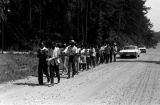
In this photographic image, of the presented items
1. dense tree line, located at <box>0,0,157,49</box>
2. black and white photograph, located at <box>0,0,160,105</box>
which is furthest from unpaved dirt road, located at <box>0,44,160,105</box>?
dense tree line, located at <box>0,0,157,49</box>

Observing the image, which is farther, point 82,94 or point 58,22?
point 58,22

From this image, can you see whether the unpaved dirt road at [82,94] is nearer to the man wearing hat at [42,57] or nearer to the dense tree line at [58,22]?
the man wearing hat at [42,57]

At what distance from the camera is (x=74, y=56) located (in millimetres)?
19375

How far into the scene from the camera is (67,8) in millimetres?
59312

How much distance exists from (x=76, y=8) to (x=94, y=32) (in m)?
5.22

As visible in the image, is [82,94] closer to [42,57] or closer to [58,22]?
[42,57]

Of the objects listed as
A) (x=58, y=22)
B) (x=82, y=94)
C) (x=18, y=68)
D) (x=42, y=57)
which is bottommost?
(x=82, y=94)

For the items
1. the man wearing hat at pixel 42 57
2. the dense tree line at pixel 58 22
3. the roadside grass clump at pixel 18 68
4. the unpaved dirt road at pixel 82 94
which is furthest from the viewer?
the dense tree line at pixel 58 22

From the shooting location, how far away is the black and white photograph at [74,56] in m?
13.3

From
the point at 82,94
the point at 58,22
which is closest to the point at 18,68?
the point at 82,94

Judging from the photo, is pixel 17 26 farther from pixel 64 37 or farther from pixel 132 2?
pixel 132 2

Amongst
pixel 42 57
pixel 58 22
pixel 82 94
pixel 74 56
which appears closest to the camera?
pixel 82 94

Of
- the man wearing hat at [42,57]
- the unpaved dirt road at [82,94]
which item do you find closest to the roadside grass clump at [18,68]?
the man wearing hat at [42,57]

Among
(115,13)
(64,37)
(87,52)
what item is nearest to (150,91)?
(87,52)
